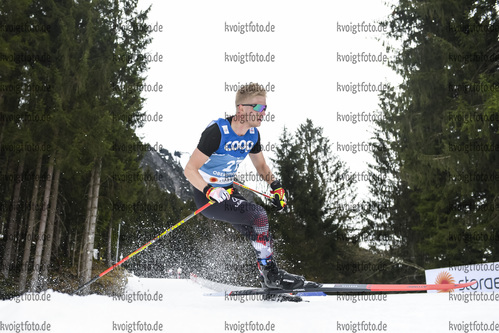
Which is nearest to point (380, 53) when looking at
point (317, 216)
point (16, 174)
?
point (317, 216)

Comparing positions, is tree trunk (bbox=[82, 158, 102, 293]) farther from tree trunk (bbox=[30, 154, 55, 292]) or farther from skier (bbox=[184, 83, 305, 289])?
skier (bbox=[184, 83, 305, 289])

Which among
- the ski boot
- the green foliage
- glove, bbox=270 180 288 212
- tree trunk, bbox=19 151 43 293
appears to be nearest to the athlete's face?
glove, bbox=270 180 288 212

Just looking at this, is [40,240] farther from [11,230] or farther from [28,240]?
[11,230]

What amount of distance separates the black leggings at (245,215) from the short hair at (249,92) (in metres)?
1.06

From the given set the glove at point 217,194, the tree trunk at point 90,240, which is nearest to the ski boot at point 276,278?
the glove at point 217,194

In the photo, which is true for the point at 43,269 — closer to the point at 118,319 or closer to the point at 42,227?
the point at 42,227

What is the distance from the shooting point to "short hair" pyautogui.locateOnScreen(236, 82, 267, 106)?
154 inches

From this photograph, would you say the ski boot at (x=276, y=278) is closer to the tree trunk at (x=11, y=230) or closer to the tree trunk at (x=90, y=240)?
the tree trunk at (x=90, y=240)

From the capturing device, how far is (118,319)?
2.78 m

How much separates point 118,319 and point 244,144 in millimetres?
2034

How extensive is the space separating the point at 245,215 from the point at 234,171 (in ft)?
1.62

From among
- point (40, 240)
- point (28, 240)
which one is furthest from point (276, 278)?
point (28, 240)

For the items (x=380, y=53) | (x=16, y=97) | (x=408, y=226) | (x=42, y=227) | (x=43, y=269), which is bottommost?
(x=43, y=269)

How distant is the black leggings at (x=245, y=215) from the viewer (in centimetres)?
403
